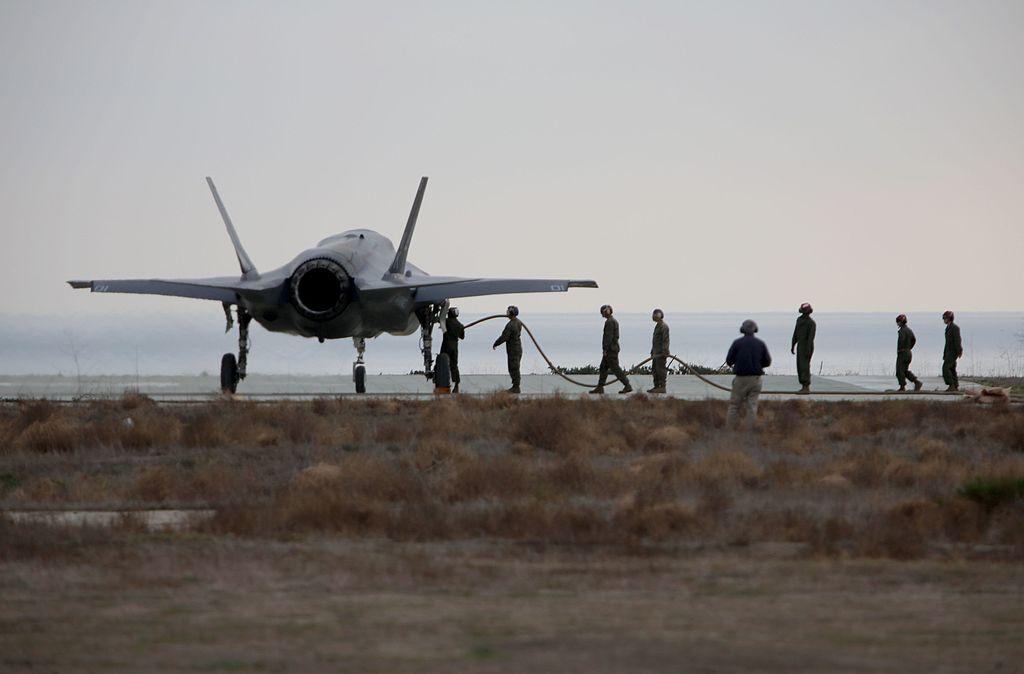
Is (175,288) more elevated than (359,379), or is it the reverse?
(175,288)

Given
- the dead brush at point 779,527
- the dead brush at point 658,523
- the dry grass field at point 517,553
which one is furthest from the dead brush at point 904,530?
the dead brush at point 658,523

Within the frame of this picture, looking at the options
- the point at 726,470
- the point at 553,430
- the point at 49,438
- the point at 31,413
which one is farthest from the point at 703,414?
the point at 31,413

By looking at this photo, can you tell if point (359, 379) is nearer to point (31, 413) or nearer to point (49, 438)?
point (31, 413)

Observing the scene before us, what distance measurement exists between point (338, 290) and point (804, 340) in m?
10.1

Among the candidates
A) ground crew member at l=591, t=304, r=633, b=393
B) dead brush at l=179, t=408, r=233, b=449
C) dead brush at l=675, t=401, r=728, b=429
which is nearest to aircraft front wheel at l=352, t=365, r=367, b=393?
ground crew member at l=591, t=304, r=633, b=393

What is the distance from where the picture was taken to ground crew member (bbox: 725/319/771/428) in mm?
20469

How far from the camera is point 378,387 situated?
34156mm

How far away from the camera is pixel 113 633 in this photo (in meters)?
7.54

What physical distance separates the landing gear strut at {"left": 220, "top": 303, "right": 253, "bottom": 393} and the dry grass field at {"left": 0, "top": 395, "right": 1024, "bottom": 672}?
7.79 metres

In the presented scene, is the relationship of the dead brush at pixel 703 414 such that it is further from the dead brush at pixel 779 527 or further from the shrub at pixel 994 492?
the dead brush at pixel 779 527

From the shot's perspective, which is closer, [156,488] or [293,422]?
[156,488]

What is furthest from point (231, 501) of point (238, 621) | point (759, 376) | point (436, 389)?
point (436, 389)

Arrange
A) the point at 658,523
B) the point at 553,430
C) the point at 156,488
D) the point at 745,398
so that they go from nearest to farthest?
the point at 658,523 < the point at 156,488 < the point at 553,430 < the point at 745,398

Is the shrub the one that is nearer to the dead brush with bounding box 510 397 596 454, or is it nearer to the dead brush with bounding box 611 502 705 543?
the dead brush with bounding box 611 502 705 543
